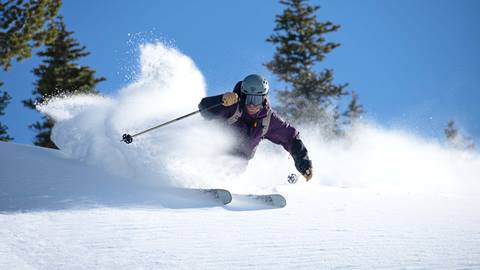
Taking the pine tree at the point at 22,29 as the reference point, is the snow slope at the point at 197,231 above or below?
below

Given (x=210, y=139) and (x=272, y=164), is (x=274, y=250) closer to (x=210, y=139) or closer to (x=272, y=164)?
(x=210, y=139)

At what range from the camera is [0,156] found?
6125 mm

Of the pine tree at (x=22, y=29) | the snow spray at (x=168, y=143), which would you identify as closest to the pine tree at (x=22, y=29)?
the pine tree at (x=22, y=29)

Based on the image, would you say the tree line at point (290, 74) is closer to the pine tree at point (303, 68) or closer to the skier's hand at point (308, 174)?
the pine tree at point (303, 68)

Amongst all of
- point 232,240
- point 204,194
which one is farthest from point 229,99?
point 232,240

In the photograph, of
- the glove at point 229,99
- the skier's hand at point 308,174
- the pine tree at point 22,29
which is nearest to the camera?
the glove at point 229,99

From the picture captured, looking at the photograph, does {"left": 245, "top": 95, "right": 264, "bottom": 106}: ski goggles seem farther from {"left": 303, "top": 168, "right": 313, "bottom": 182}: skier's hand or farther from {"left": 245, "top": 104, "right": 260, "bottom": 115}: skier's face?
{"left": 303, "top": 168, "right": 313, "bottom": 182}: skier's hand

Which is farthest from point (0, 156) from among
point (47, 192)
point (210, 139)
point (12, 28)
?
point (12, 28)

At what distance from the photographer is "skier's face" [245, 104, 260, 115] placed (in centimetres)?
617

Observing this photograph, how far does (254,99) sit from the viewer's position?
20.0 ft

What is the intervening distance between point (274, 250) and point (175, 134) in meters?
3.45

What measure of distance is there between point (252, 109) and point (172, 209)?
2.25 m

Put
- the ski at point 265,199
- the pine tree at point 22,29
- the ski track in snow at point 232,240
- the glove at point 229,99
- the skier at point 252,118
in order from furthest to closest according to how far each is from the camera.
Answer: the pine tree at point 22,29, the skier at point 252,118, the glove at point 229,99, the ski at point 265,199, the ski track in snow at point 232,240

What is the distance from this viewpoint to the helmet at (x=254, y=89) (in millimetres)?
6086
